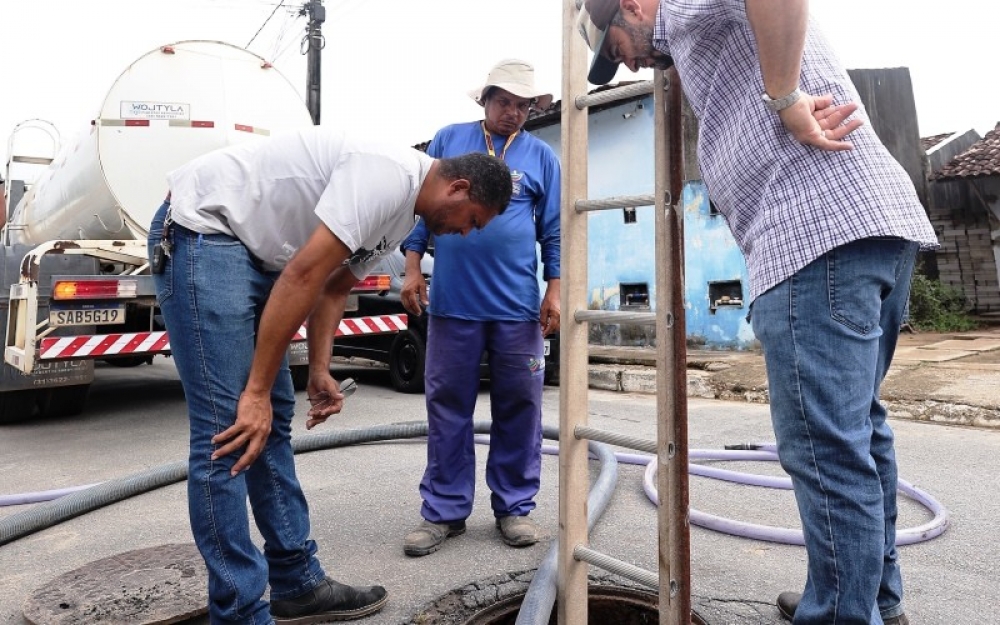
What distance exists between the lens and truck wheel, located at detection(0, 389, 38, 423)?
5709mm

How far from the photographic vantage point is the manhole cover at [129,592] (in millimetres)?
2264

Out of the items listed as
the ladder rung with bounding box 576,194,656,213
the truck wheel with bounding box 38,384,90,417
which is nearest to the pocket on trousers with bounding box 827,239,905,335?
the ladder rung with bounding box 576,194,656,213

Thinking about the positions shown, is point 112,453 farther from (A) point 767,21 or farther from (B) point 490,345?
(A) point 767,21

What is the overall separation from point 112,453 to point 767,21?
188 inches

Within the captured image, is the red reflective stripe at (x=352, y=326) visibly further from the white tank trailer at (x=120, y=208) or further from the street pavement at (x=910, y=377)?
the street pavement at (x=910, y=377)

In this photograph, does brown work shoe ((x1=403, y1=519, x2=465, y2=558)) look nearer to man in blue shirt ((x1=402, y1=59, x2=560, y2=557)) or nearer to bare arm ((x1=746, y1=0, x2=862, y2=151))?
man in blue shirt ((x1=402, y1=59, x2=560, y2=557))

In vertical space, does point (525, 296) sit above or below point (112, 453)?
above

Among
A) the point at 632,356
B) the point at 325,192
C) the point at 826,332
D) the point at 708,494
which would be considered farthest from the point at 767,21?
the point at 632,356

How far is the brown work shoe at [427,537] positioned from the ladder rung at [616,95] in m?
1.74

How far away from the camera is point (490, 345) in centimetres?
307

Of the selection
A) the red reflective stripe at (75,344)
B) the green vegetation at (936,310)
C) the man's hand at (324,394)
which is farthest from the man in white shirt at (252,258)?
the green vegetation at (936,310)

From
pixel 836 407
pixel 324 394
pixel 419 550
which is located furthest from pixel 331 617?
pixel 836 407

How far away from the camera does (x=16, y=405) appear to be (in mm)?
5758

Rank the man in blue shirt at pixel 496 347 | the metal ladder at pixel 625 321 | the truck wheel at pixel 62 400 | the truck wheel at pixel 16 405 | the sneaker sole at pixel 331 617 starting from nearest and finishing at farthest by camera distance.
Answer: the metal ladder at pixel 625 321
the sneaker sole at pixel 331 617
the man in blue shirt at pixel 496 347
the truck wheel at pixel 16 405
the truck wheel at pixel 62 400
